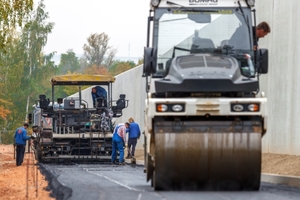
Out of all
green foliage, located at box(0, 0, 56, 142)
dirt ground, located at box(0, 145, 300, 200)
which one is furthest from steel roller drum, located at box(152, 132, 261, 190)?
green foliage, located at box(0, 0, 56, 142)

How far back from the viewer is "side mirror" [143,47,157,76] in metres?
12.2

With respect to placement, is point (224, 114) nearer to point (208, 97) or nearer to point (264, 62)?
point (208, 97)

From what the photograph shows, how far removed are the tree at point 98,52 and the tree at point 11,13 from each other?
74.2m

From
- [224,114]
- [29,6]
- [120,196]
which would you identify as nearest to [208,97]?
[224,114]

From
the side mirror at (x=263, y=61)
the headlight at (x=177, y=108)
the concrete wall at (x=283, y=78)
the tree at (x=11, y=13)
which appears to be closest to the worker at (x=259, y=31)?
the side mirror at (x=263, y=61)

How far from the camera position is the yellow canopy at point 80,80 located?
26016 mm

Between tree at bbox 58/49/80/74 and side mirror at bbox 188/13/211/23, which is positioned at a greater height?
tree at bbox 58/49/80/74

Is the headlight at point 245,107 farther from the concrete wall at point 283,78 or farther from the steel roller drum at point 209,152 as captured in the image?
the concrete wall at point 283,78

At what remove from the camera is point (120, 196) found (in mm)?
11680

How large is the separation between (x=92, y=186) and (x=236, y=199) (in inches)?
165

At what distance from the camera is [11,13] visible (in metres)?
22.8

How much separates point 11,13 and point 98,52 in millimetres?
79108

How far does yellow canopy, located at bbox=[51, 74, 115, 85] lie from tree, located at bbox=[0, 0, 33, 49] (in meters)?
3.18

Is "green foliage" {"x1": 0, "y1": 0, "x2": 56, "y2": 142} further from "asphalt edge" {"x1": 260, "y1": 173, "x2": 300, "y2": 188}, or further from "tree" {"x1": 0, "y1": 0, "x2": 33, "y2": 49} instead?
"asphalt edge" {"x1": 260, "y1": 173, "x2": 300, "y2": 188}
